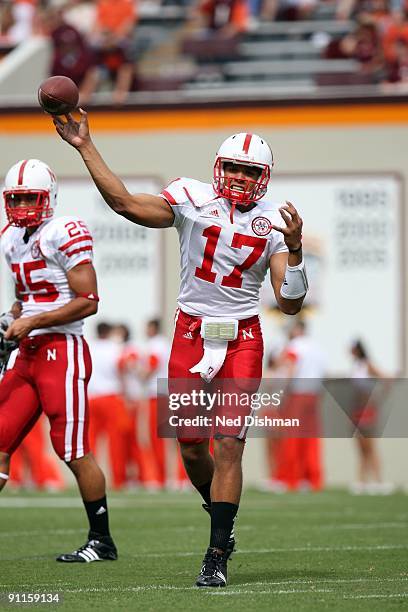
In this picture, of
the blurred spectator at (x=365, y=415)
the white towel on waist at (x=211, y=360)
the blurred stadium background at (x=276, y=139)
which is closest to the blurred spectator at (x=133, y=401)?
the blurred stadium background at (x=276, y=139)

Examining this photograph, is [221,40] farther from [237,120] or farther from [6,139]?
[6,139]

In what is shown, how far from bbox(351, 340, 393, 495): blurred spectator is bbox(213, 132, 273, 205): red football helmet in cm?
889

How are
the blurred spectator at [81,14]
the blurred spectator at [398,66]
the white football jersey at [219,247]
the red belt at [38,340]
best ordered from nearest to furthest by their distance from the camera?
the white football jersey at [219,247] → the red belt at [38,340] → the blurred spectator at [398,66] → the blurred spectator at [81,14]

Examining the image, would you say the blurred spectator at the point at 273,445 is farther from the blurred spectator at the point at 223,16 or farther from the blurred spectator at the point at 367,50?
the blurred spectator at the point at 223,16

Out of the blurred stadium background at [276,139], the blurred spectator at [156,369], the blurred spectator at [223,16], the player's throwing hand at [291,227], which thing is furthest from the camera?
the blurred spectator at [223,16]

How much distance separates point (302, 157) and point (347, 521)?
756cm

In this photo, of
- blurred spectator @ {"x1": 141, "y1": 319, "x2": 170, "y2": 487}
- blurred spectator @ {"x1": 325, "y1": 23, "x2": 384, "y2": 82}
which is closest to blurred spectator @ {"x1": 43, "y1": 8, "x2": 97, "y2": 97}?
blurred spectator @ {"x1": 325, "y1": 23, "x2": 384, "y2": 82}

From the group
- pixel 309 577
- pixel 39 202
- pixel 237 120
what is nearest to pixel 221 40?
pixel 237 120

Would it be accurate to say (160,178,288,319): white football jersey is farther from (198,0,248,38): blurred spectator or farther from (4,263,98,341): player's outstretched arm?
(198,0,248,38): blurred spectator

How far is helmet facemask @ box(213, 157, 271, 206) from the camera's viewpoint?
691 centimetres

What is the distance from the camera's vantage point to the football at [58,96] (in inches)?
263

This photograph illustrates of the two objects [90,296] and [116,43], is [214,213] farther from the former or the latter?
[116,43]

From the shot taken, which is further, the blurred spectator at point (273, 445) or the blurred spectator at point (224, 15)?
the blurred spectator at point (224, 15)

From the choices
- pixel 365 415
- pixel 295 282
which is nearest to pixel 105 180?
pixel 295 282
